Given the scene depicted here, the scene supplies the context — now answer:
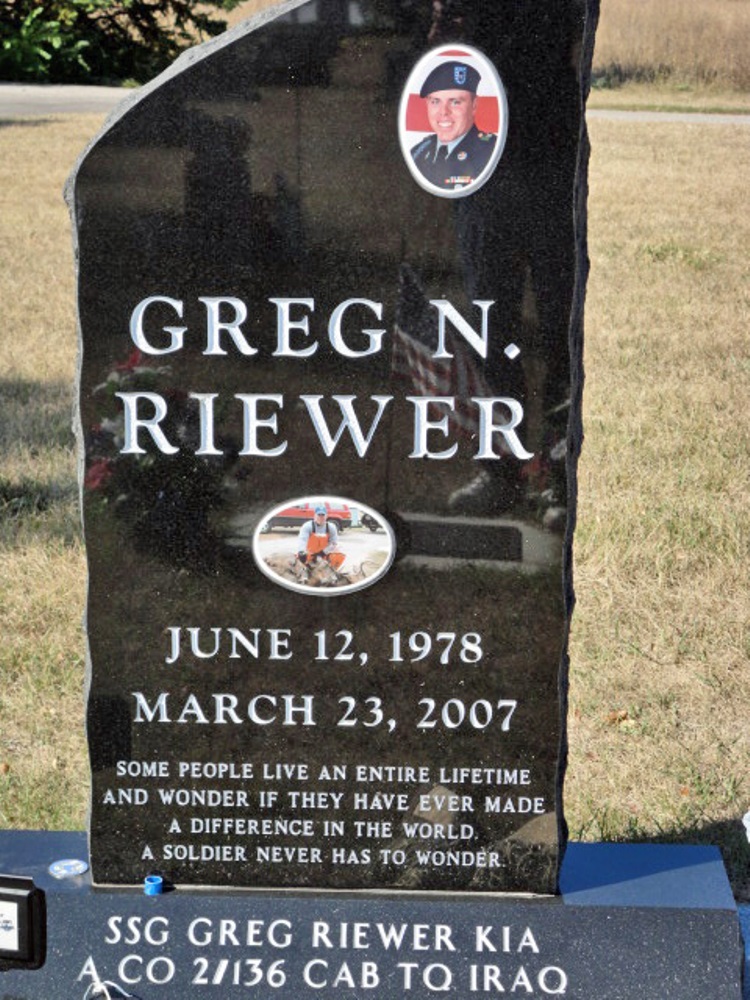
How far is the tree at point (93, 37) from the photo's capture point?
19.4 meters

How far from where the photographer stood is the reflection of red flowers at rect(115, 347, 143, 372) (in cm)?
265

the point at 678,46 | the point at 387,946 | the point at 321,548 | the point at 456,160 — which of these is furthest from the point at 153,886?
the point at 678,46

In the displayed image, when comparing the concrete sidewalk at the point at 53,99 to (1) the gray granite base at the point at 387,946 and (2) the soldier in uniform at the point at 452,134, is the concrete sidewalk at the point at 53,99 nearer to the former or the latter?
(2) the soldier in uniform at the point at 452,134

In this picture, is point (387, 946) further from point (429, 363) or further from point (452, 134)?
point (452, 134)

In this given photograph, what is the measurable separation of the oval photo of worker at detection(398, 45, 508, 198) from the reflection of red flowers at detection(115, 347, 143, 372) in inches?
22.0

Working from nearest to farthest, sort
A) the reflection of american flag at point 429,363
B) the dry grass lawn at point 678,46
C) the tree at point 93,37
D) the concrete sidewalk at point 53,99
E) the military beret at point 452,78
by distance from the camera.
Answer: the military beret at point 452,78, the reflection of american flag at point 429,363, the concrete sidewalk at point 53,99, the tree at point 93,37, the dry grass lawn at point 678,46

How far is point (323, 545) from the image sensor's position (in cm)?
269

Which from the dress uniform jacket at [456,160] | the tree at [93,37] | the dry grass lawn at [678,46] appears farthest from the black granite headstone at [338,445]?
the dry grass lawn at [678,46]

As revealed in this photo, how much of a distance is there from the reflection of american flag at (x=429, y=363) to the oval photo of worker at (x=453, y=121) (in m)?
0.17

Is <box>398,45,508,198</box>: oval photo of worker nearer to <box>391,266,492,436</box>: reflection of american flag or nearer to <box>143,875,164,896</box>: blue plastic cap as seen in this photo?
<box>391,266,492,436</box>: reflection of american flag

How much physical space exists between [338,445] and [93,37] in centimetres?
1872

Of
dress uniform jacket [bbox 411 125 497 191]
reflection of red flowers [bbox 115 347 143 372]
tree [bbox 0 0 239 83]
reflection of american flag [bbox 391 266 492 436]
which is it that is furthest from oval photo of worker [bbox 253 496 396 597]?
tree [bbox 0 0 239 83]

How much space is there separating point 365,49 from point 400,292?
398 mm

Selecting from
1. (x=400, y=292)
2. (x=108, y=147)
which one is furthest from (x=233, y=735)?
(x=108, y=147)
